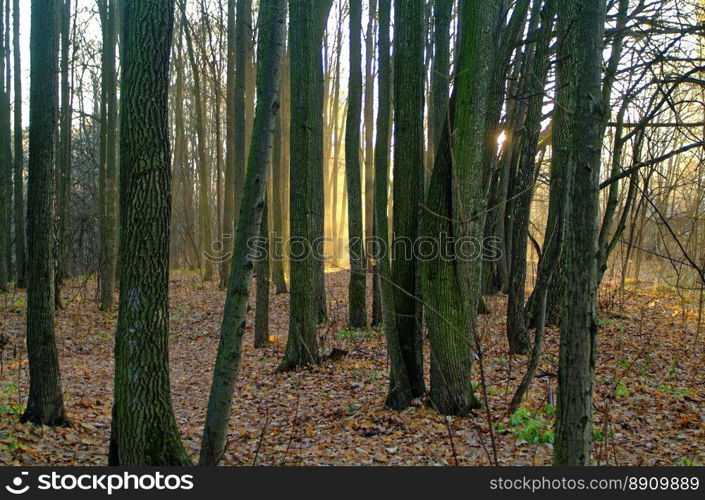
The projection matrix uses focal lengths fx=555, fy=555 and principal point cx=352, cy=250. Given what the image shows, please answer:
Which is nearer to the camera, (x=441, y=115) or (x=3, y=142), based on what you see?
(x=441, y=115)

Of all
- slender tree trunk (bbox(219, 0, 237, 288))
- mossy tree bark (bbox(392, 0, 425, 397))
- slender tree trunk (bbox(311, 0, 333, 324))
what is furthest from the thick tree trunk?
mossy tree bark (bbox(392, 0, 425, 397))

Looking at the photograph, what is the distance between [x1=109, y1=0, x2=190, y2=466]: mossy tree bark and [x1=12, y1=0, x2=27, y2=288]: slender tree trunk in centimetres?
1396

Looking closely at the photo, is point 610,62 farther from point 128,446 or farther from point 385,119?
point 128,446

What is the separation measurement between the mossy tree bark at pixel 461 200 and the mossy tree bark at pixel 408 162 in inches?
17.7

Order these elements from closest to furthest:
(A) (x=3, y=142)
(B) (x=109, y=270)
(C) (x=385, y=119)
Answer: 1. (C) (x=385, y=119)
2. (B) (x=109, y=270)
3. (A) (x=3, y=142)

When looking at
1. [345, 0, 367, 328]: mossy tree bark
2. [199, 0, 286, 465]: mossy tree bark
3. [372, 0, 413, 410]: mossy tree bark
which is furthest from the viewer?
[345, 0, 367, 328]: mossy tree bark

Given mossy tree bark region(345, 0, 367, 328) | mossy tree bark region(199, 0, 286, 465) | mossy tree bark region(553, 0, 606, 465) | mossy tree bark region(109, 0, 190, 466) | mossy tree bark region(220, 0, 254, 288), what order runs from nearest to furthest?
mossy tree bark region(553, 0, 606, 465)
mossy tree bark region(109, 0, 190, 466)
mossy tree bark region(199, 0, 286, 465)
mossy tree bark region(345, 0, 367, 328)
mossy tree bark region(220, 0, 254, 288)

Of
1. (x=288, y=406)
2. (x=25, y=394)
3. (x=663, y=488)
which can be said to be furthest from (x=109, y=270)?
(x=663, y=488)

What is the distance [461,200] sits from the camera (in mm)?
5879

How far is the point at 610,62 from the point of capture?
7078mm

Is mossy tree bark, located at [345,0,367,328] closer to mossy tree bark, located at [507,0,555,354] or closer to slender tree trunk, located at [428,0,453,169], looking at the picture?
slender tree trunk, located at [428,0,453,169]

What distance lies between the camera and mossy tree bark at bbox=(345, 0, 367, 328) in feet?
38.5

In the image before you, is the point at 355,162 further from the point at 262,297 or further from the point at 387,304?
the point at 387,304

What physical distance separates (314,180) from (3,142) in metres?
12.8
